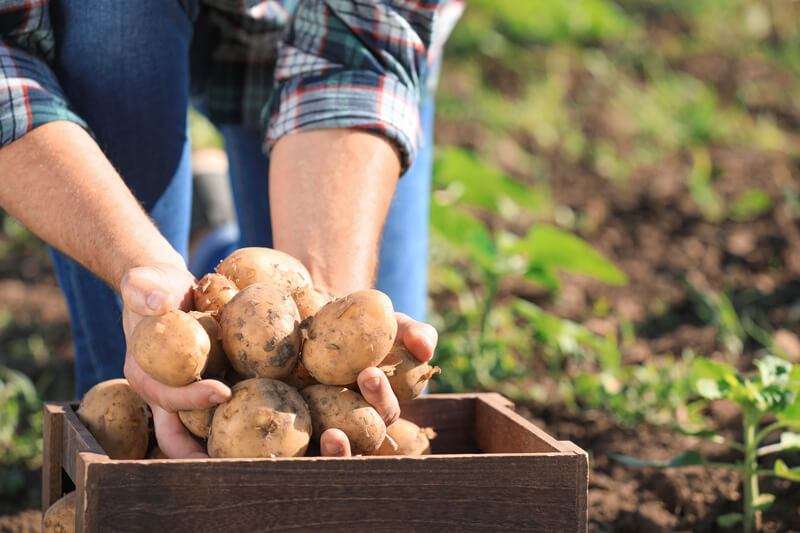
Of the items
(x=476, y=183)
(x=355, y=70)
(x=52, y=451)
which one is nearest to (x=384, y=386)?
(x=52, y=451)

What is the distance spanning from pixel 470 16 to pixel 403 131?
174 inches

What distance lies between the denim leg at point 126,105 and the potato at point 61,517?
2.31 feet

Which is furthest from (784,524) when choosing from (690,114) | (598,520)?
(690,114)

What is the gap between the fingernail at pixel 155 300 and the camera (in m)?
1.25

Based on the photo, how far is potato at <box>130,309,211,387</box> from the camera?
1236 millimetres

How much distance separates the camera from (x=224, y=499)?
117cm

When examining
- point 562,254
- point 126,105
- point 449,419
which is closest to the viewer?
point 449,419

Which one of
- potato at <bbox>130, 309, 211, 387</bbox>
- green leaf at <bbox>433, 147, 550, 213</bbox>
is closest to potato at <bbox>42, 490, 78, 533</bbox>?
potato at <bbox>130, 309, 211, 387</bbox>

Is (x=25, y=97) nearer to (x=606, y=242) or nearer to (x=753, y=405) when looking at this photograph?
(x=753, y=405)

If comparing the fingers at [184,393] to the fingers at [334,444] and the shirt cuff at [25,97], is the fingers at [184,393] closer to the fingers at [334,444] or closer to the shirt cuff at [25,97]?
the fingers at [334,444]

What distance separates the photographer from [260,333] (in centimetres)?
131

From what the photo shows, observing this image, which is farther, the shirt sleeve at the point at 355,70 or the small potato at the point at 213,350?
the shirt sleeve at the point at 355,70

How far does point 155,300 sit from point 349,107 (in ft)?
2.18

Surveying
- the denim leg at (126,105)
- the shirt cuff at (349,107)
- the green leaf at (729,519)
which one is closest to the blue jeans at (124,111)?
the denim leg at (126,105)
